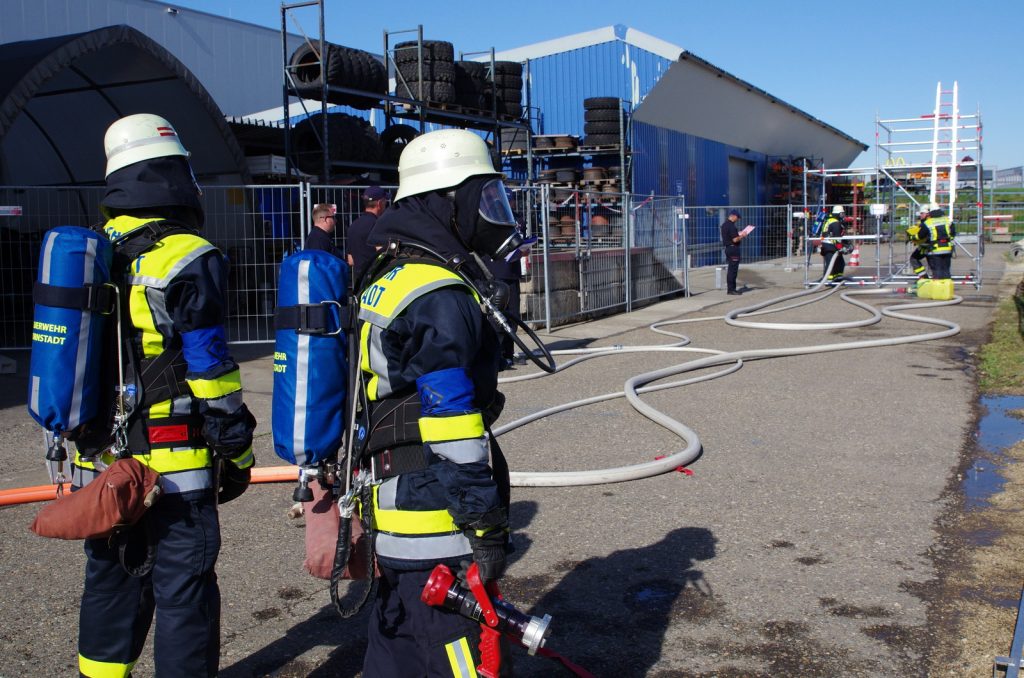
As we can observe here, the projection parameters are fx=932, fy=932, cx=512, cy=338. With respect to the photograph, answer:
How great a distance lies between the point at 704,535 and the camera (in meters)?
5.12

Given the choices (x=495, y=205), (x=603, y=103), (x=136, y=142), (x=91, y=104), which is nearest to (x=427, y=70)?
(x=91, y=104)

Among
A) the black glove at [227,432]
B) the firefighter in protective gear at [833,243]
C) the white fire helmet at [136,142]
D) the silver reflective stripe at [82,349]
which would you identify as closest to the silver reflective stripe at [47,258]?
the silver reflective stripe at [82,349]

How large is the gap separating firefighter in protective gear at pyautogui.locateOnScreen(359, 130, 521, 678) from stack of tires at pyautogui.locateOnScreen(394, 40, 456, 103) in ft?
52.9

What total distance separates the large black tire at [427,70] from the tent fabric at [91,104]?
4.85 meters

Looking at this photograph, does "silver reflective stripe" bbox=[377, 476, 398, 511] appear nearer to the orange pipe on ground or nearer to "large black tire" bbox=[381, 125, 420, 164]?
the orange pipe on ground

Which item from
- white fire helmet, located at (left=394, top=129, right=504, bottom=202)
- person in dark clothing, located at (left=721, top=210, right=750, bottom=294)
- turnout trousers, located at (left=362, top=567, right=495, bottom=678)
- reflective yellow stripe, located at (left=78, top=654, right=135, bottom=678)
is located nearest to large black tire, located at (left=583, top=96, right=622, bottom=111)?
person in dark clothing, located at (left=721, top=210, right=750, bottom=294)

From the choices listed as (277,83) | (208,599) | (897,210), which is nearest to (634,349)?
(208,599)

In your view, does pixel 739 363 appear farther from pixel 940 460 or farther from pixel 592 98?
pixel 592 98

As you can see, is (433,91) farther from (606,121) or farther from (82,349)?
(82,349)

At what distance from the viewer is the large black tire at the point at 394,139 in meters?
17.4

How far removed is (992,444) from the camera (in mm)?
6992

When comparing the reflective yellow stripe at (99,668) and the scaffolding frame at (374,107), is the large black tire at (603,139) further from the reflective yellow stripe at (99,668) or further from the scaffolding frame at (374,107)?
the reflective yellow stripe at (99,668)

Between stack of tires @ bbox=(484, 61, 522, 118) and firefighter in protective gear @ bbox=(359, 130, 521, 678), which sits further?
stack of tires @ bbox=(484, 61, 522, 118)

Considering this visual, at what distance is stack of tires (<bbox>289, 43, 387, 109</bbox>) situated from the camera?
15.3 meters
